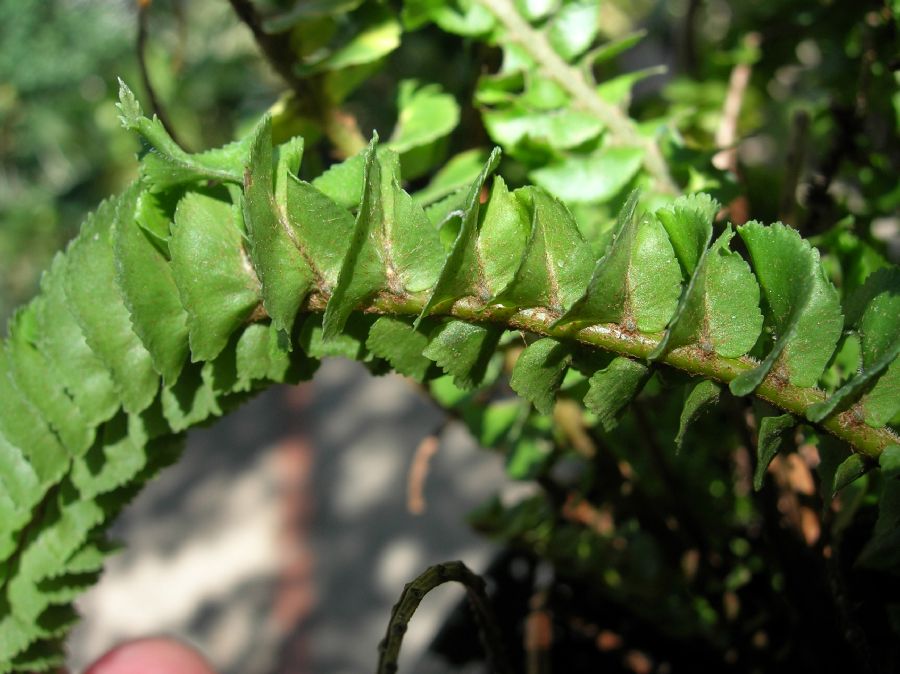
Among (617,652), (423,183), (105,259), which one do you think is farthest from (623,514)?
(105,259)

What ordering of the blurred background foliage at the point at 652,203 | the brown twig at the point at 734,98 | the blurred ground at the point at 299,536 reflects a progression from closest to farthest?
the blurred background foliage at the point at 652,203 → the brown twig at the point at 734,98 → the blurred ground at the point at 299,536

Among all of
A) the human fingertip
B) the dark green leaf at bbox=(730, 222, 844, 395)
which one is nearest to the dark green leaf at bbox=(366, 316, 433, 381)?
the dark green leaf at bbox=(730, 222, 844, 395)

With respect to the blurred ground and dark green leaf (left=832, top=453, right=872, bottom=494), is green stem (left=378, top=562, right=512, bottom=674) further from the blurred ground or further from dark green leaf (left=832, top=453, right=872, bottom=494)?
the blurred ground

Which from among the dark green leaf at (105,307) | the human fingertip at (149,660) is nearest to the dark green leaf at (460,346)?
the dark green leaf at (105,307)

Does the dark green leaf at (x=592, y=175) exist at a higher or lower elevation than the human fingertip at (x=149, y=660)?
higher

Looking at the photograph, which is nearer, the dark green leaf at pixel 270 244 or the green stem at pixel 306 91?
the dark green leaf at pixel 270 244

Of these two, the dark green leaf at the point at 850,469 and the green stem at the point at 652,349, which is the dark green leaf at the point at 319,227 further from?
the dark green leaf at the point at 850,469

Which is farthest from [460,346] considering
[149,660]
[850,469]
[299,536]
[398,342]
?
[299,536]

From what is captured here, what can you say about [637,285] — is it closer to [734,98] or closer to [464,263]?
[464,263]
